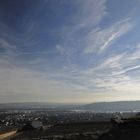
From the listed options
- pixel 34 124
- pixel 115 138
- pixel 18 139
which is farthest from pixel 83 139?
pixel 34 124

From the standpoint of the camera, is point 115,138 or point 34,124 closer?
point 115,138

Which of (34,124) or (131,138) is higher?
(34,124)

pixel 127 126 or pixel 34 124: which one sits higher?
pixel 34 124

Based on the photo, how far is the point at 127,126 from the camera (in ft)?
106

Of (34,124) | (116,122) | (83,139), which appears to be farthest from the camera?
(34,124)

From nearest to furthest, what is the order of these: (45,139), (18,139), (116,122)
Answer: (116,122)
(45,139)
(18,139)

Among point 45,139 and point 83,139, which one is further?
point 45,139

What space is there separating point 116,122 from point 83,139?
5128 mm

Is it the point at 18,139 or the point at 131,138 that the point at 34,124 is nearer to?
the point at 18,139

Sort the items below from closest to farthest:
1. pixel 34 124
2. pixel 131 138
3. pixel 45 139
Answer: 1. pixel 131 138
2. pixel 45 139
3. pixel 34 124

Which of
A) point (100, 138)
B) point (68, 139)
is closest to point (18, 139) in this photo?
point (68, 139)

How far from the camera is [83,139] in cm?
3625

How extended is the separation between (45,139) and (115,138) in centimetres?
1407

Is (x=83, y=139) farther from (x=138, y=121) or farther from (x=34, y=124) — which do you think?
(x=34, y=124)
